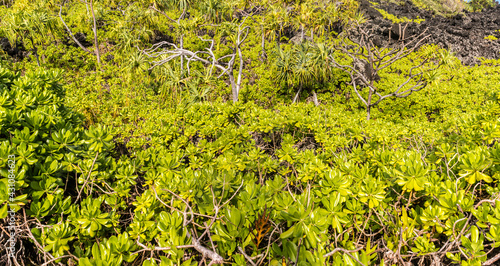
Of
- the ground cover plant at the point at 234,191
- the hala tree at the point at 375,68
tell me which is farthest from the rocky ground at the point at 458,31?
the ground cover plant at the point at 234,191

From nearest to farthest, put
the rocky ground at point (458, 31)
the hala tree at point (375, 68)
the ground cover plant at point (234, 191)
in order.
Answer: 1. the ground cover plant at point (234, 191)
2. the hala tree at point (375, 68)
3. the rocky ground at point (458, 31)

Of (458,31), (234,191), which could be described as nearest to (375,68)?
(234,191)

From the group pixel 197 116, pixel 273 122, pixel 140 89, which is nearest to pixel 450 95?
pixel 273 122

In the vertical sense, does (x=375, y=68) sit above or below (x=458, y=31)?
below

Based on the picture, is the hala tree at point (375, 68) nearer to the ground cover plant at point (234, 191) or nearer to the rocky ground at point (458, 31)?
the rocky ground at point (458, 31)

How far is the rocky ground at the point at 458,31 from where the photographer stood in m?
14.1

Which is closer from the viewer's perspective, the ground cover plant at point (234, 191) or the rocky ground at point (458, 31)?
the ground cover plant at point (234, 191)

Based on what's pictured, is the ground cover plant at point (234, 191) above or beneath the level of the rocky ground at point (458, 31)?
above

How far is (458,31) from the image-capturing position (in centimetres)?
1574

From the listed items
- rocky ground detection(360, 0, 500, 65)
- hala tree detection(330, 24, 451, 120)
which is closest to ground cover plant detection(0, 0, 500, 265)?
hala tree detection(330, 24, 451, 120)

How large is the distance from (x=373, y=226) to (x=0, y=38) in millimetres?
19412

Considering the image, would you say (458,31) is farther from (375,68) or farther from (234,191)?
(234,191)

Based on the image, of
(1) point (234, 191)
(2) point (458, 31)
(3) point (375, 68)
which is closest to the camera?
(1) point (234, 191)

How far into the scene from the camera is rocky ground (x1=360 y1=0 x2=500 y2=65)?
46.4 feet
